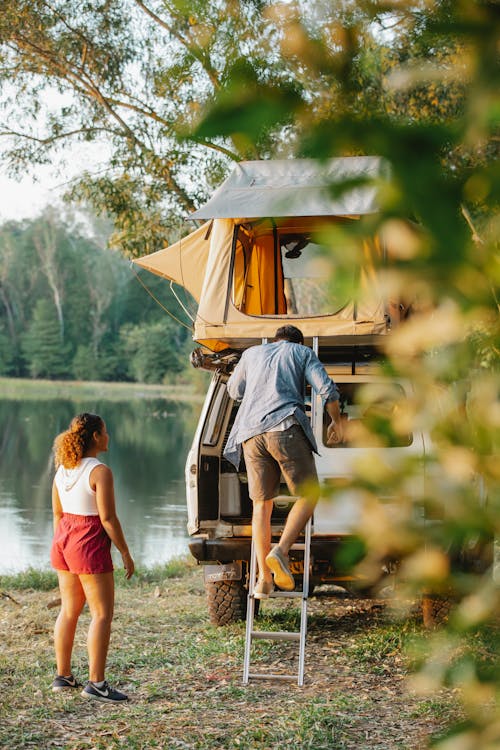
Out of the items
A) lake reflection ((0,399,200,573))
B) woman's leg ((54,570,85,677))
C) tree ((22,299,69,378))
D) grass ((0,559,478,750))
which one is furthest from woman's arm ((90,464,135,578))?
tree ((22,299,69,378))

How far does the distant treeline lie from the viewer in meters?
68.1

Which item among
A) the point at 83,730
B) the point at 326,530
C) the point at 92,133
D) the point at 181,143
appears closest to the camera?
the point at 181,143

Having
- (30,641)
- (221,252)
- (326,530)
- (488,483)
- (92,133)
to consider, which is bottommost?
(30,641)

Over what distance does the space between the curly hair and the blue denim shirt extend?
1233 mm

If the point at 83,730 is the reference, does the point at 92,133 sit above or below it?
above

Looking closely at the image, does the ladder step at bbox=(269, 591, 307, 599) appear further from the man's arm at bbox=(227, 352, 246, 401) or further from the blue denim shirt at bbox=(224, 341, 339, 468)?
the man's arm at bbox=(227, 352, 246, 401)

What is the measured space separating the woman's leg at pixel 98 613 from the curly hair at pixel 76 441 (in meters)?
0.64

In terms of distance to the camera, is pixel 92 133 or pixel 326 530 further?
pixel 92 133

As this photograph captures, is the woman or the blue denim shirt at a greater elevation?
the blue denim shirt

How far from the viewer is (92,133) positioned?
1428 centimetres

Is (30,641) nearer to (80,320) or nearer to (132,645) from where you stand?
(132,645)

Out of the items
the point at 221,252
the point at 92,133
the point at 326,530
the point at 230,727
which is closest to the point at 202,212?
the point at 221,252

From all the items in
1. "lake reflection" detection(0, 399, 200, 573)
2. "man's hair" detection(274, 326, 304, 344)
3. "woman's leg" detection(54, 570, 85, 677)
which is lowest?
"lake reflection" detection(0, 399, 200, 573)

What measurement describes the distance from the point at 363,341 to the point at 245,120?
7185 mm
